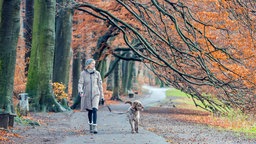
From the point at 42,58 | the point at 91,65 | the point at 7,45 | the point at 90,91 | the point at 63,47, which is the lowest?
the point at 90,91

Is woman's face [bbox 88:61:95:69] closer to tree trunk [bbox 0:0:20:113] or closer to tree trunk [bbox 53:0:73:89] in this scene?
tree trunk [bbox 0:0:20:113]

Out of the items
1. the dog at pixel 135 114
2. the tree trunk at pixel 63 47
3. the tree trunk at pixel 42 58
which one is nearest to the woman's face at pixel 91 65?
the dog at pixel 135 114

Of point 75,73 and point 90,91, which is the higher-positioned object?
point 75,73

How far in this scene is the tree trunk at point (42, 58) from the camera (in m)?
21.5

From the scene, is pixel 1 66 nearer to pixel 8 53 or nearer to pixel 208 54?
pixel 8 53

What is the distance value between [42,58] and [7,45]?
23.2 feet

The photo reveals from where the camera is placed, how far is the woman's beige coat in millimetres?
14445

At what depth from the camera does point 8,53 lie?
14703mm

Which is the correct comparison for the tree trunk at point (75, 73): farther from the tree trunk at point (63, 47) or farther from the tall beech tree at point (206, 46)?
the tall beech tree at point (206, 46)

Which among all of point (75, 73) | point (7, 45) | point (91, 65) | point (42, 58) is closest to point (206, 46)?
point (91, 65)

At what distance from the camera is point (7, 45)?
14648mm

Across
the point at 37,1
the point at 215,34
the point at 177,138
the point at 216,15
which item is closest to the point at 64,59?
the point at 37,1

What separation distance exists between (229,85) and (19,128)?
6.08 meters

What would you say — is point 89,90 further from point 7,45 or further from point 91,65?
point 7,45
